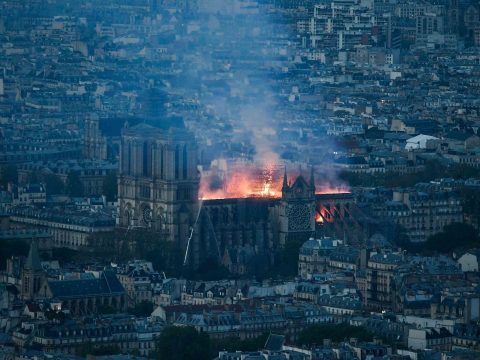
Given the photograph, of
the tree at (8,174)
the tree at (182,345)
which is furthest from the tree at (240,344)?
the tree at (8,174)

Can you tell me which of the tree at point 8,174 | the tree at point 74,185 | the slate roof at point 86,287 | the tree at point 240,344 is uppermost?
the tree at point 240,344

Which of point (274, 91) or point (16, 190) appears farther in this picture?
point (274, 91)

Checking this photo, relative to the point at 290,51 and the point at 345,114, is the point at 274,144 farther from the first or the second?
the point at 290,51

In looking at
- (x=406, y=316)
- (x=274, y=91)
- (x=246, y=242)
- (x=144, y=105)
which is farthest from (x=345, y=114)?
(x=406, y=316)

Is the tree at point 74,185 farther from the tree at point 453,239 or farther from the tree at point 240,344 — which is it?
the tree at point 240,344

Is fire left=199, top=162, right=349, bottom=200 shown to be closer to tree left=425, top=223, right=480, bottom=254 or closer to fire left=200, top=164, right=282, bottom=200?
fire left=200, top=164, right=282, bottom=200

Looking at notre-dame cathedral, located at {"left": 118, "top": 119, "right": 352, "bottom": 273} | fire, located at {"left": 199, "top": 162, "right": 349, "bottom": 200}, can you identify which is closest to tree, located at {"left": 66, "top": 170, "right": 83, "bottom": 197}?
fire, located at {"left": 199, "top": 162, "right": 349, "bottom": 200}
